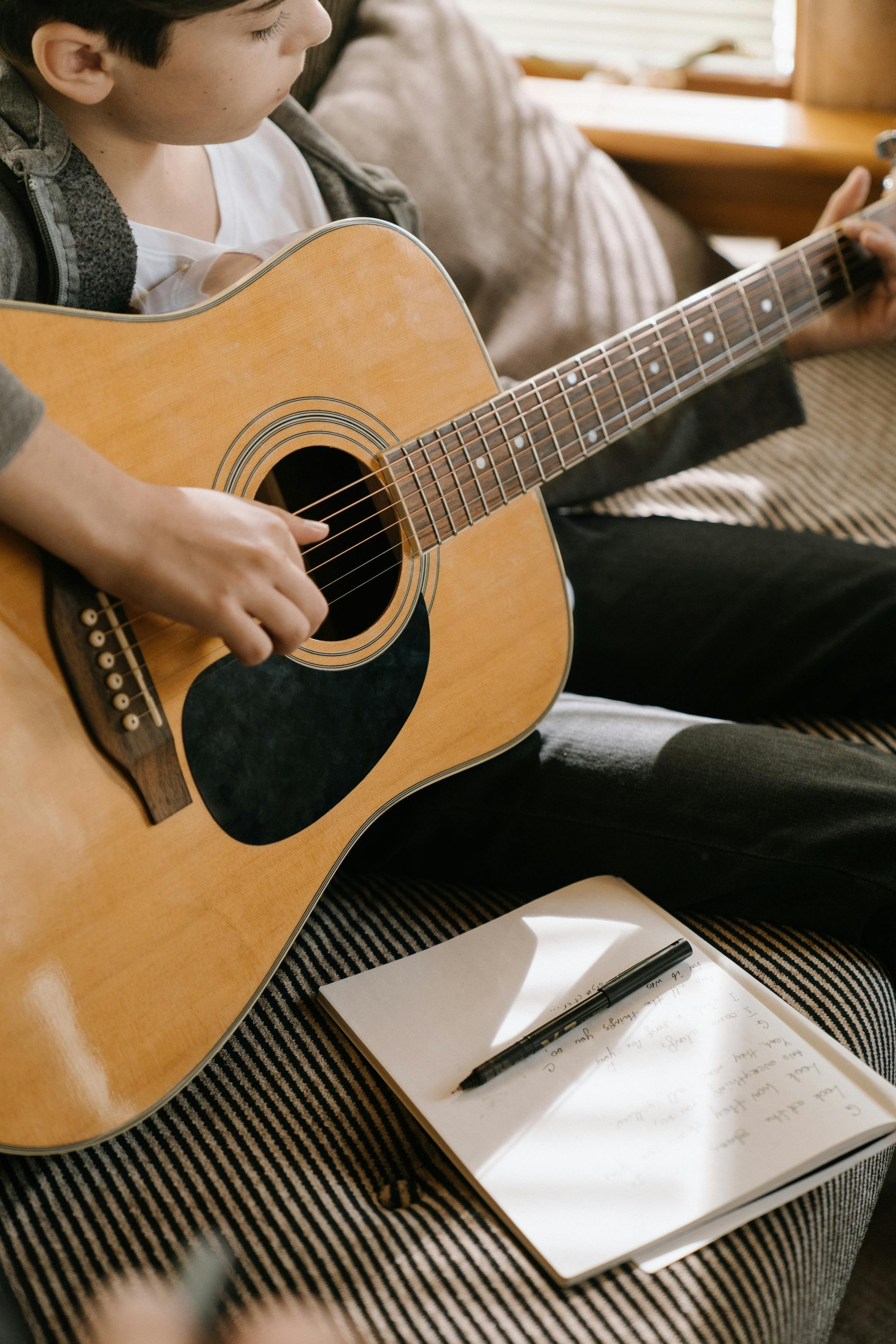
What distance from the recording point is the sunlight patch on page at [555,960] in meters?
0.71

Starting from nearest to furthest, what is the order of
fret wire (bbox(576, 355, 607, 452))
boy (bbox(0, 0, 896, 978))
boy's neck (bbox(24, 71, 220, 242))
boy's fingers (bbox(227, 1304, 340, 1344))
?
1. boy's fingers (bbox(227, 1304, 340, 1344))
2. boy (bbox(0, 0, 896, 978))
3. boy's neck (bbox(24, 71, 220, 242))
4. fret wire (bbox(576, 355, 607, 452))

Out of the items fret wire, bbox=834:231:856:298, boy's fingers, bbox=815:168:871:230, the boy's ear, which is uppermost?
the boy's ear

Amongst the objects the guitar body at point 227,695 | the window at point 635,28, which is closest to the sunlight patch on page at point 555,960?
the guitar body at point 227,695

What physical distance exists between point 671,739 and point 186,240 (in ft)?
1.90

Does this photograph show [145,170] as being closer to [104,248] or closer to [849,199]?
[104,248]

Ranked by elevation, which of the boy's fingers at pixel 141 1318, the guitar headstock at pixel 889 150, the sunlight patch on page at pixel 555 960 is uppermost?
the guitar headstock at pixel 889 150

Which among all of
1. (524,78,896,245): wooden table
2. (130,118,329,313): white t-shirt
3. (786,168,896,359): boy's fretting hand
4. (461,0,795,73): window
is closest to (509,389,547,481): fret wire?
(130,118,329,313): white t-shirt

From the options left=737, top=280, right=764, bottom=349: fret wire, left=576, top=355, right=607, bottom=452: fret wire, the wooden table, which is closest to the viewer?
left=576, top=355, right=607, bottom=452: fret wire

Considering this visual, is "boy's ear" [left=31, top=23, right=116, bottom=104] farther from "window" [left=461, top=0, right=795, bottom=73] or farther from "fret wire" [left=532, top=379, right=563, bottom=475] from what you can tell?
"window" [left=461, top=0, right=795, bottom=73]

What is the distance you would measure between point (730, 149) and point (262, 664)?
1112 mm

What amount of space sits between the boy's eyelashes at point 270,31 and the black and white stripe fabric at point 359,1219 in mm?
682

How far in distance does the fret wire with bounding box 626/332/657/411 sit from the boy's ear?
0.46m

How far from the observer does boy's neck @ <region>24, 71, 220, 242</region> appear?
77cm

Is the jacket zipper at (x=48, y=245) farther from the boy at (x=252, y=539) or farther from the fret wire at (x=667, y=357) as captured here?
the fret wire at (x=667, y=357)
